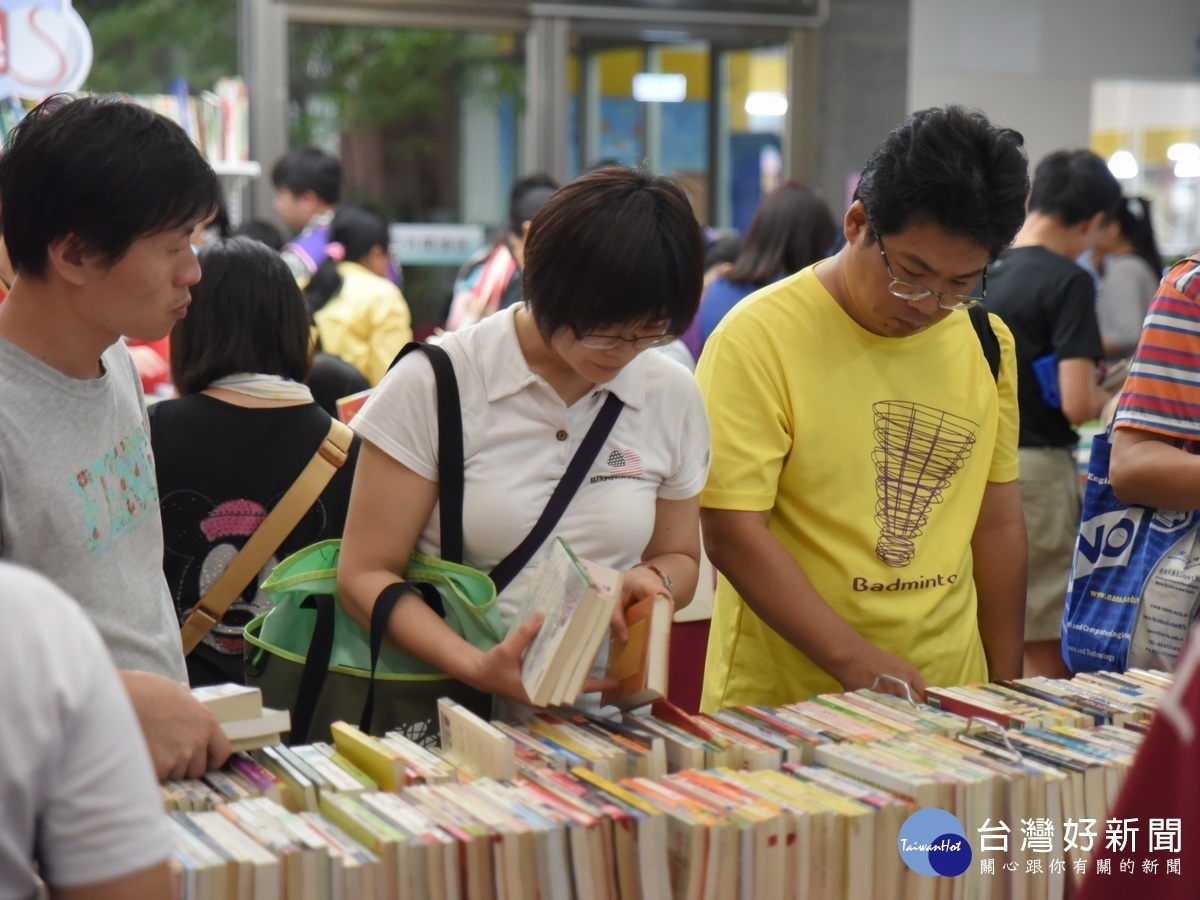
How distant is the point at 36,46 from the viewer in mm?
4395

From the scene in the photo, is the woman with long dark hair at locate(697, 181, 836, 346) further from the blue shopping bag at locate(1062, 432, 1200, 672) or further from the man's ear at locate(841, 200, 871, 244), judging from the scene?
the man's ear at locate(841, 200, 871, 244)

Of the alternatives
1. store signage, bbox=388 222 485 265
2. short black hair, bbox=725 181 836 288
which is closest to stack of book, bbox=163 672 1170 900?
short black hair, bbox=725 181 836 288

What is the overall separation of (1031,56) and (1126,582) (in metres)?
7.08

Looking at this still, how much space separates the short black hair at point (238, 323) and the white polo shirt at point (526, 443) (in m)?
0.70

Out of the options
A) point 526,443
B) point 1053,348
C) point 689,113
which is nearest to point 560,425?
point 526,443

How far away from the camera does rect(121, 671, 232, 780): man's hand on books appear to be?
1397 millimetres

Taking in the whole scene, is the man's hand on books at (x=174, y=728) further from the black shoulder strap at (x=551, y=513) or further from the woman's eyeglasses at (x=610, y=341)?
the woman's eyeglasses at (x=610, y=341)

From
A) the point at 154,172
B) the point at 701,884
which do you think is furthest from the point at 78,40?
the point at 701,884

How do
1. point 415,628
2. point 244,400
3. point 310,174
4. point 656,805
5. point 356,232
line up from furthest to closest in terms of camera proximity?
point 310,174 → point 356,232 → point 244,400 → point 415,628 → point 656,805

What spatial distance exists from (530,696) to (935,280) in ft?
2.77

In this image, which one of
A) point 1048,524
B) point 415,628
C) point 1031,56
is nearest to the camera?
point 415,628

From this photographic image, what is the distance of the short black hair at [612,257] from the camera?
1730mm

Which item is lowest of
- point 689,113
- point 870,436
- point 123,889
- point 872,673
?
point 872,673

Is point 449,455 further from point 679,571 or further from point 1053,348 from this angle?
point 1053,348
